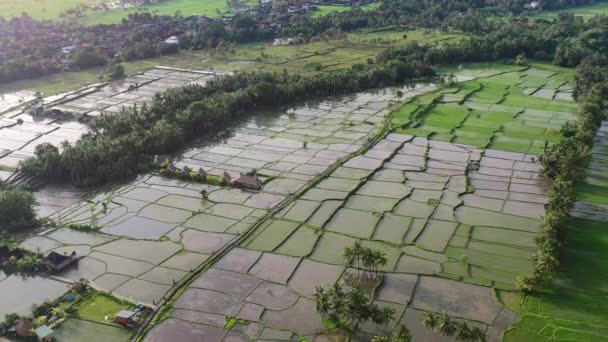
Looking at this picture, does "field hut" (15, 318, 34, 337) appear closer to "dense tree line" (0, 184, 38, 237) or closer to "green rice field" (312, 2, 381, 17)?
"dense tree line" (0, 184, 38, 237)

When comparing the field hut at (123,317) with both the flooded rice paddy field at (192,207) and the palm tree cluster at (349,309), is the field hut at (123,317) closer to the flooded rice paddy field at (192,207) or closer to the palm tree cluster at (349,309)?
the flooded rice paddy field at (192,207)

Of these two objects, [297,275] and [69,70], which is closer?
[297,275]

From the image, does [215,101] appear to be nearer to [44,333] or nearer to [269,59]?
[269,59]

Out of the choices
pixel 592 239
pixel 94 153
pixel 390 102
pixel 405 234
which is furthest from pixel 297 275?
pixel 390 102

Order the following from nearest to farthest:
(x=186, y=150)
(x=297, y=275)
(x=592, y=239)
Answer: (x=297, y=275), (x=592, y=239), (x=186, y=150)

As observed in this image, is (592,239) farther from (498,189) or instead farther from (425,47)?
(425,47)

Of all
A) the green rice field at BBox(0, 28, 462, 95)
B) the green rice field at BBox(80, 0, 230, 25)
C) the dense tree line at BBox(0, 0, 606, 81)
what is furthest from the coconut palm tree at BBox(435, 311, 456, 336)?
the green rice field at BBox(80, 0, 230, 25)
